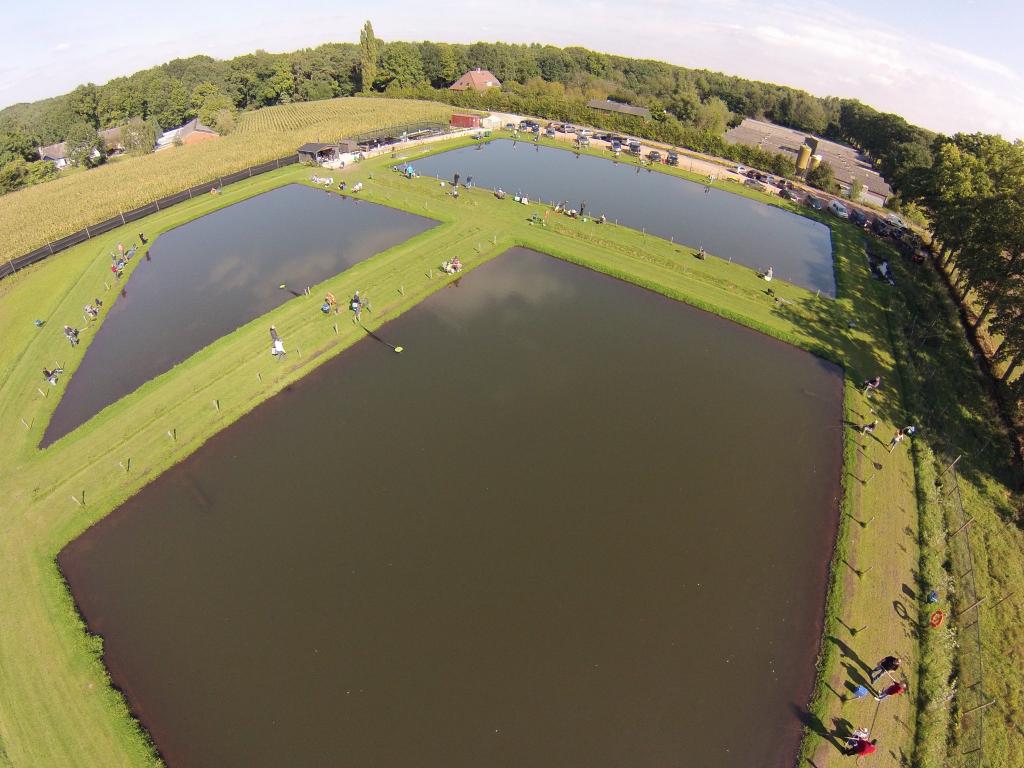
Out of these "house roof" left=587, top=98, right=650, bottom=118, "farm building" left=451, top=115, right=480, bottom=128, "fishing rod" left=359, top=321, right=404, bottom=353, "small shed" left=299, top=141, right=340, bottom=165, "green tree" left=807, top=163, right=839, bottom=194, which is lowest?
"fishing rod" left=359, top=321, right=404, bottom=353

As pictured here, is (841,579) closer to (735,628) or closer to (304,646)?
(735,628)

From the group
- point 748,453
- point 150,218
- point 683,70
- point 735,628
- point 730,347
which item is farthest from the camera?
point 683,70

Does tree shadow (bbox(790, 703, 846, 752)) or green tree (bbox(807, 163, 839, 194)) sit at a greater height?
green tree (bbox(807, 163, 839, 194))

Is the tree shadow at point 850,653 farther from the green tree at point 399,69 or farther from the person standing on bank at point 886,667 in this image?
the green tree at point 399,69

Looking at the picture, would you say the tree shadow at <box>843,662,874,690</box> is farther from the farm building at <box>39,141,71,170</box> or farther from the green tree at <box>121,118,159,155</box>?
the farm building at <box>39,141,71,170</box>

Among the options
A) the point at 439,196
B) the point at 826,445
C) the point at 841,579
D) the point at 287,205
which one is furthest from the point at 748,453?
the point at 287,205

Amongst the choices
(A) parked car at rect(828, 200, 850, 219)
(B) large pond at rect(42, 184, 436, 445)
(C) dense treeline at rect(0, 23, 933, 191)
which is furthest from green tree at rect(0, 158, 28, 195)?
(A) parked car at rect(828, 200, 850, 219)
